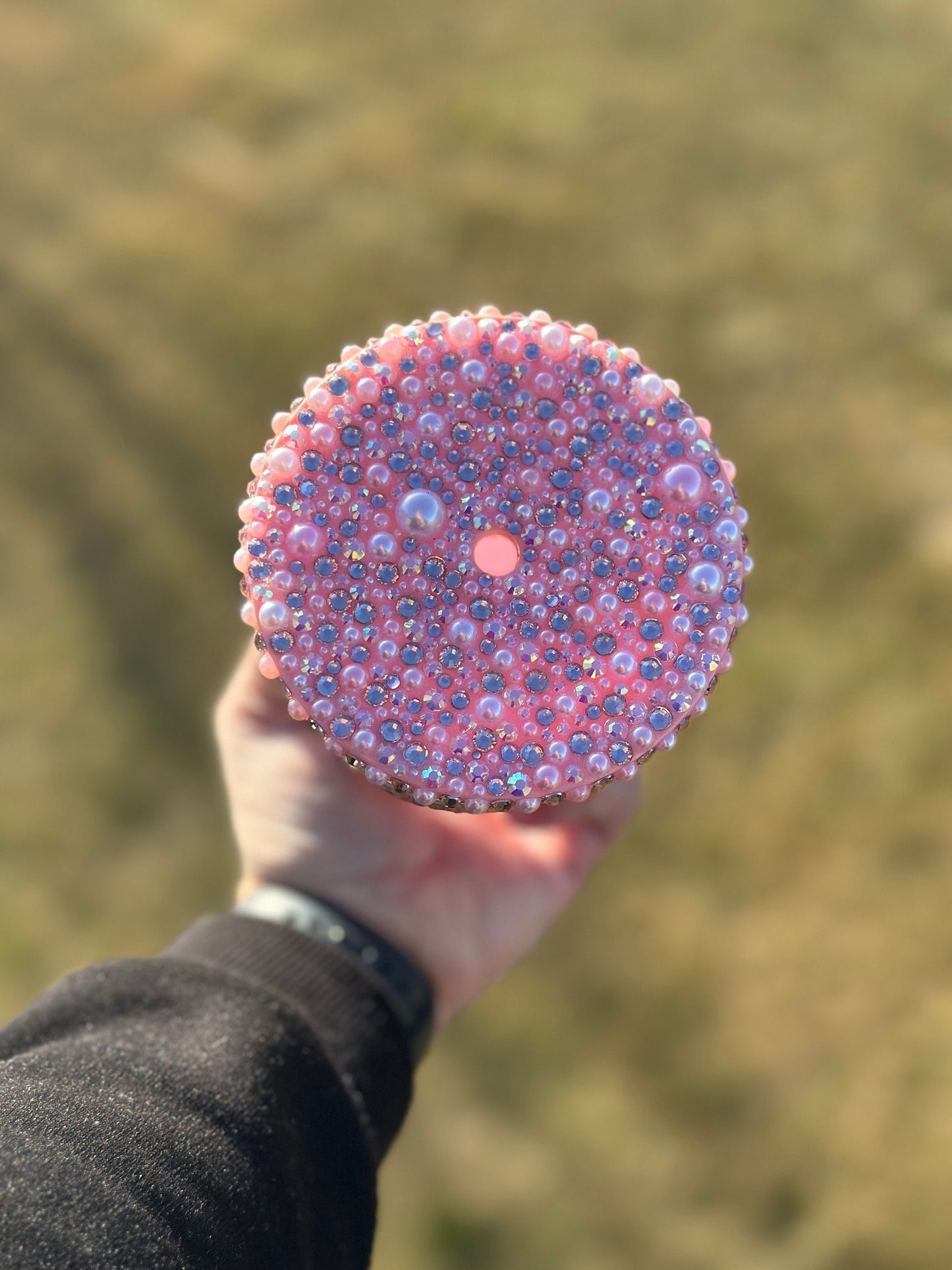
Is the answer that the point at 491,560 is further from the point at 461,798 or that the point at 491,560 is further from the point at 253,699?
the point at 253,699

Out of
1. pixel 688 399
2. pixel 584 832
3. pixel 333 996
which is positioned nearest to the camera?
pixel 333 996

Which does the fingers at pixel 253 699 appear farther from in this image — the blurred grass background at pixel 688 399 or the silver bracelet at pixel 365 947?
the blurred grass background at pixel 688 399

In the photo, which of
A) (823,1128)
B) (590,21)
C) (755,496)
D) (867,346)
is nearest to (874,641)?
(755,496)

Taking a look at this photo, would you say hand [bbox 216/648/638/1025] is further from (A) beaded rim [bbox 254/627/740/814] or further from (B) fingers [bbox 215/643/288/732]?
(A) beaded rim [bbox 254/627/740/814]

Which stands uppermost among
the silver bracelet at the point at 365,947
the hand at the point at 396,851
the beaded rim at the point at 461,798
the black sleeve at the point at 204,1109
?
the beaded rim at the point at 461,798

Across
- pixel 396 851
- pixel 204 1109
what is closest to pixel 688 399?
pixel 396 851

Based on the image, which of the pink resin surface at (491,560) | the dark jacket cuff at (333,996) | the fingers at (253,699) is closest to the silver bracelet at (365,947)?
the dark jacket cuff at (333,996)

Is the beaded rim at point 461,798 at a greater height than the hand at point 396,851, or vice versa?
the beaded rim at point 461,798
